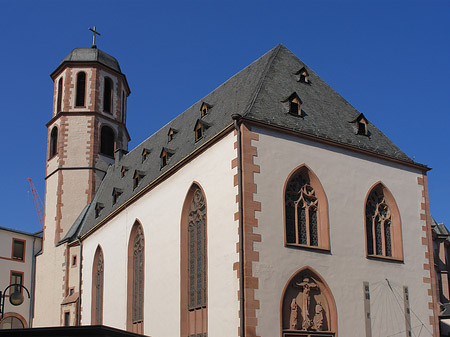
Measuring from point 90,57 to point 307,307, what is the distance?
80.2ft

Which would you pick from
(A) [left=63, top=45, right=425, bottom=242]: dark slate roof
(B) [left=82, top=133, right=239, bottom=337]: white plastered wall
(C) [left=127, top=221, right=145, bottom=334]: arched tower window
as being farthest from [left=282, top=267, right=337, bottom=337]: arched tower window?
(C) [left=127, top=221, right=145, bottom=334]: arched tower window

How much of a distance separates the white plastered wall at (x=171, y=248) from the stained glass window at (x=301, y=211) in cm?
192

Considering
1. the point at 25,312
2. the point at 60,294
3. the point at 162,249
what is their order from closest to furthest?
the point at 162,249 < the point at 60,294 < the point at 25,312

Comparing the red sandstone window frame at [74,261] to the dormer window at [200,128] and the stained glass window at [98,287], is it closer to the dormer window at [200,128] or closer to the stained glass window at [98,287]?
the stained glass window at [98,287]

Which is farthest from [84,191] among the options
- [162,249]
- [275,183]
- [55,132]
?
[275,183]

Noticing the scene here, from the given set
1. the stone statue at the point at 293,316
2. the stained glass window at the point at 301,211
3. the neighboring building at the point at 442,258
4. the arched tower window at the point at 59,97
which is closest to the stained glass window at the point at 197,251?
the stained glass window at the point at 301,211

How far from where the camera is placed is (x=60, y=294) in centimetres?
3369

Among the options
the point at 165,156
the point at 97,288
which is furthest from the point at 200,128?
the point at 97,288

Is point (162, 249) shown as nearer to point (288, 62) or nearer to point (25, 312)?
point (288, 62)

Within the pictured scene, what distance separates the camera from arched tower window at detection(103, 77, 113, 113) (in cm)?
3822

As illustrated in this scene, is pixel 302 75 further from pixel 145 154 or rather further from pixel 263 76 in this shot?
pixel 145 154

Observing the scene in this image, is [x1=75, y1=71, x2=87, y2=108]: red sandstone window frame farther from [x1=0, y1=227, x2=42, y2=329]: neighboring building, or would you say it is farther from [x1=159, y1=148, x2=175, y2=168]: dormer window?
[x1=159, y1=148, x2=175, y2=168]: dormer window

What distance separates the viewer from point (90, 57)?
125 feet

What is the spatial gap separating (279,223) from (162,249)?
245 inches
